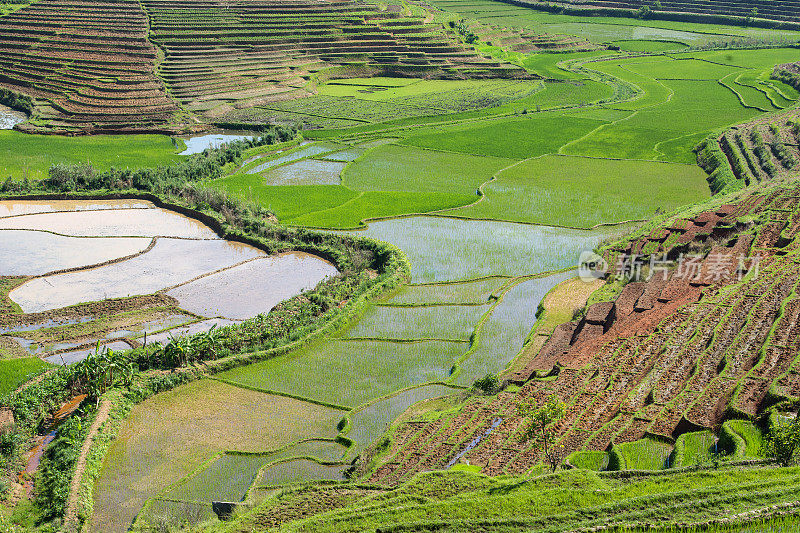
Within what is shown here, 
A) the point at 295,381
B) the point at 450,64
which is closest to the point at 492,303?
the point at 295,381

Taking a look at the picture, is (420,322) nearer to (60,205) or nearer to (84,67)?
(60,205)

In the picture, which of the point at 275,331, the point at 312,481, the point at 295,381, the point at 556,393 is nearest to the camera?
the point at 312,481

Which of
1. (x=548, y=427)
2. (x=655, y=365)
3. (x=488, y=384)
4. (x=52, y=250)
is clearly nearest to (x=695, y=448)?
(x=548, y=427)

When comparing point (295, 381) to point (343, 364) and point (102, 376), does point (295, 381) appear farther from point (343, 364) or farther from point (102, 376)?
point (102, 376)

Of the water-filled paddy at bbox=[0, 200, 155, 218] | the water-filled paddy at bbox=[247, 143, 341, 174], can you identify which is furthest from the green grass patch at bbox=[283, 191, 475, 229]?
the water-filled paddy at bbox=[0, 200, 155, 218]

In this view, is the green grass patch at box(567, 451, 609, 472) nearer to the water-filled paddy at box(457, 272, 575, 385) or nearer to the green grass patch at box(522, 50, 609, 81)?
the water-filled paddy at box(457, 272, 575, 385)
